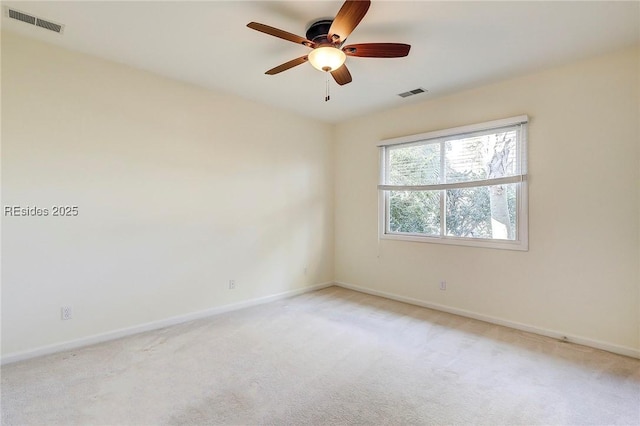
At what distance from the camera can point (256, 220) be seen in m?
4.23

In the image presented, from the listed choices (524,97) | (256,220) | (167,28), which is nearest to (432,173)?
(524,97)

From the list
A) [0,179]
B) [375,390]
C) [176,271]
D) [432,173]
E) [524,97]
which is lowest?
[375,390]

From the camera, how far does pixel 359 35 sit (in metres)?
2.55

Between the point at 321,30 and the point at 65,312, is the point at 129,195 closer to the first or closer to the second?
the point at 65,312

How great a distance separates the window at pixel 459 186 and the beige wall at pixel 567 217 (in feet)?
0.40

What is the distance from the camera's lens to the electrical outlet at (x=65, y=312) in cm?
281

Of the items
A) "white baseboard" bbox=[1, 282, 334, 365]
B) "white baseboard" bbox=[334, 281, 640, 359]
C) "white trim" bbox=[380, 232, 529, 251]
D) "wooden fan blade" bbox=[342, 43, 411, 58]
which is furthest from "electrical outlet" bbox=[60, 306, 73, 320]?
"white trim" bbox=[380, 232, 529, 251]

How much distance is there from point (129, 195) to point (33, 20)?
5.10 feet

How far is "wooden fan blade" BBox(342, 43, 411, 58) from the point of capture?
2.21 m

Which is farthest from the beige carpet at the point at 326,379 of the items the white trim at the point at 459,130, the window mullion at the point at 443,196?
the white trim at the point at 459,130

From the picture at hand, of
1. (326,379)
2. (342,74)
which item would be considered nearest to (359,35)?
(342,74)

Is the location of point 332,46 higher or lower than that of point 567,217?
higher

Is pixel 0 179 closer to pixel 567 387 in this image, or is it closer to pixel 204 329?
pixel 204 329

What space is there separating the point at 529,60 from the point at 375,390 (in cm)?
329
